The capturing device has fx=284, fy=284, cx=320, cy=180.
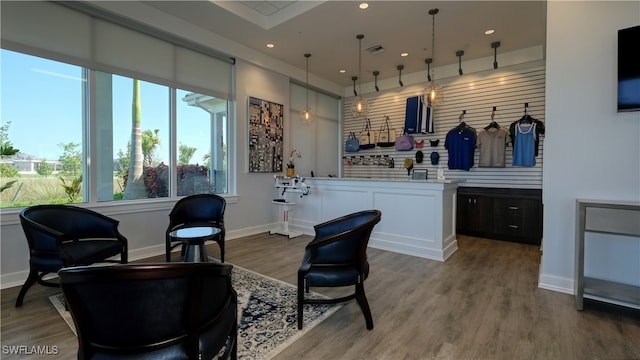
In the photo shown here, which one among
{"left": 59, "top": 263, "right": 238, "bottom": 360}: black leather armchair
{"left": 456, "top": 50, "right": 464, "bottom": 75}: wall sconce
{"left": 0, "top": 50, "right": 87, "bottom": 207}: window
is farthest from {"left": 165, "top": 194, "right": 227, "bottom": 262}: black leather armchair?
{"left": 456, "top": 50, "right": 464, "bottom": 75}: wall sconce

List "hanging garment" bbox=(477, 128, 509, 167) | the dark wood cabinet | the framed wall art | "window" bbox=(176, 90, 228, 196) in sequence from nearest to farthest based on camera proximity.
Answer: "window" bbox=(176, 90, 228, 196) → the dark wood cabinet → "hanging garment" bbox=(477, 128, 509, 167) → the framed wall art

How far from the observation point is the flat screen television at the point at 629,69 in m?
2.53

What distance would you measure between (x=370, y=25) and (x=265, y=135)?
9.00 ft

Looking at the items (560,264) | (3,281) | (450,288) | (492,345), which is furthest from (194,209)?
(560,264)

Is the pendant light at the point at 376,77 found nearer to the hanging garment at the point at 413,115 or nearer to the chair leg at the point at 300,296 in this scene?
the hanging garment at the point at 413,115

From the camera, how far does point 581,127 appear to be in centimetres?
287

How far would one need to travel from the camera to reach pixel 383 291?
3.00 m

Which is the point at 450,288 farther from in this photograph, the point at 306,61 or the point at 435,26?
the point at 306,61

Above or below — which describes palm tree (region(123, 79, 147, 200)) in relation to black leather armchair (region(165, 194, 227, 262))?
above

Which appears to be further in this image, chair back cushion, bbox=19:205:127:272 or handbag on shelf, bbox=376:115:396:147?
handbag on shelf, bbox=376:115:396:147

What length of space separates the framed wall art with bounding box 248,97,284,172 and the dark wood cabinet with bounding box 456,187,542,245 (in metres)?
3.81

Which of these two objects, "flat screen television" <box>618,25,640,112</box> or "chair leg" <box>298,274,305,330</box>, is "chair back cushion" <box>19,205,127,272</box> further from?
"flat screen television" <box>618,25,640,112</box>

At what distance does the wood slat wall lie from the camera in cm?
525

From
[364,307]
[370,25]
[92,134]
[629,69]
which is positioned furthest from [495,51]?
[92,134]
